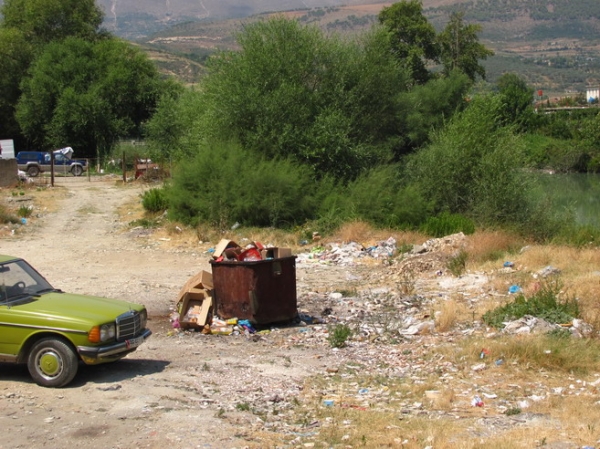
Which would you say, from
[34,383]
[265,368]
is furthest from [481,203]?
[34,383]

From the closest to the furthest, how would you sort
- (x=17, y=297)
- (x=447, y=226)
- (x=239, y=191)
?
(x=17, y=297), (x=447, y=226), (x=239, y=191)

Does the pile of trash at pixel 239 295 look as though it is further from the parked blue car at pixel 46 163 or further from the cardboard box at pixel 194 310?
the parked blue car at pixel 46 163

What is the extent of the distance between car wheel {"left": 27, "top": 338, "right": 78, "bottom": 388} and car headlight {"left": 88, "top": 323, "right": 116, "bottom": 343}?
0.30 m

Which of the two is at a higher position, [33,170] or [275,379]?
[275,379]

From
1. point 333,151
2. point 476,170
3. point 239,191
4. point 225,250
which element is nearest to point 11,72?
point 333,151

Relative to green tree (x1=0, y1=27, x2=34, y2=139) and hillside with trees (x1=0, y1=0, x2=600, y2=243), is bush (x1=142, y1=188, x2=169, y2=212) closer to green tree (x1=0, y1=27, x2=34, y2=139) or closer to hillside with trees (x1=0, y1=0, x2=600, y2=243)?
hillside with trees (x1=0, y1=0, x2=600, y2=243)

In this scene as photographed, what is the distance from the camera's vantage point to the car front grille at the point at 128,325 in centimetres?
953

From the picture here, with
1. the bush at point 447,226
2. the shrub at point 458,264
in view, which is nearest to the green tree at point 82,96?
the bush at point 447,226

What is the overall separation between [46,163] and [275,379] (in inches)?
1534

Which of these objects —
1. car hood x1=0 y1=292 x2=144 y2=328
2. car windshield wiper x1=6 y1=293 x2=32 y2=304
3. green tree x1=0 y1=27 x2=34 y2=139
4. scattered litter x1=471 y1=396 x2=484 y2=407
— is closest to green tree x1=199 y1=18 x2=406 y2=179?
car hood x1=0 y1=292 x2=144 y2=328

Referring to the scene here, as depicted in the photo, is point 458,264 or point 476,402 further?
point 458,264

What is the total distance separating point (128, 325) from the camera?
9703 mm

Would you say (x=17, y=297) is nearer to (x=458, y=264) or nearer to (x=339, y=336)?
(x=339, y=336)

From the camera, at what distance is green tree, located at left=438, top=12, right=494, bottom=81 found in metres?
63.6
